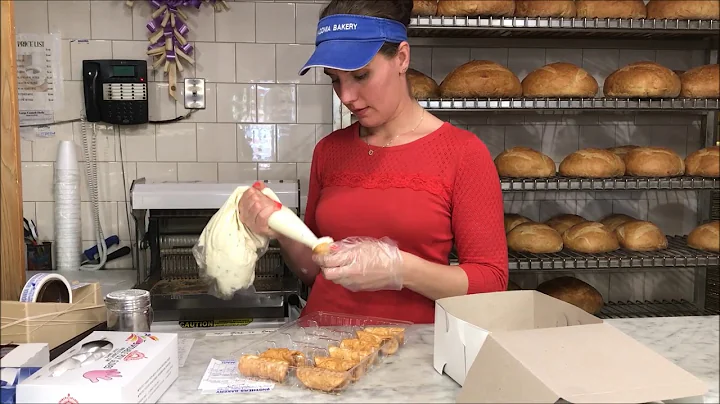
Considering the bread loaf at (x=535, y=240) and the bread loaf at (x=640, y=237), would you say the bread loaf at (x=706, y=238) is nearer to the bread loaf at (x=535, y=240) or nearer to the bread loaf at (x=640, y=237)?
the bread loaf at (x=640, y=237)

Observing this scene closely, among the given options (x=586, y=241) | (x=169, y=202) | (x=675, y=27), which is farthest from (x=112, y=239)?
(x=675, y=27)

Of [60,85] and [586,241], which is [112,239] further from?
[586,241]

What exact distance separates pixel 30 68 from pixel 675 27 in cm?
272

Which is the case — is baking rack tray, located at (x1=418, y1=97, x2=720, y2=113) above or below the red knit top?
above

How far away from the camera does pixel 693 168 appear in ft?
8.28

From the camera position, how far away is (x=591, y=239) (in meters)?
2.48

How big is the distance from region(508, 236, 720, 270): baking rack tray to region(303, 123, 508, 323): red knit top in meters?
0.88

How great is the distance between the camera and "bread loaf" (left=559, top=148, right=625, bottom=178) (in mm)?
2459

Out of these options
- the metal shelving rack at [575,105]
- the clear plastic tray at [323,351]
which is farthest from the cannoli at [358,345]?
the metal shelving rack at [575,105]

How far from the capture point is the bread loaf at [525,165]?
2449 millimetres

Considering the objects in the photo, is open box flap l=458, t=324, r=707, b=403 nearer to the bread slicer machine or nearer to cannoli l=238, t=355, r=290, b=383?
cannoli l=238, t=355, r=290, b=383

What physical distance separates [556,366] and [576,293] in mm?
1883

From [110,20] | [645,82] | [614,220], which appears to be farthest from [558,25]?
[110,20]

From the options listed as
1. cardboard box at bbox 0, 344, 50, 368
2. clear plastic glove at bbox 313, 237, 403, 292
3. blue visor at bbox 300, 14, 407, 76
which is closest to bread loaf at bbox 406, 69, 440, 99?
blue visor at bbox 300, 14, 407, 76
